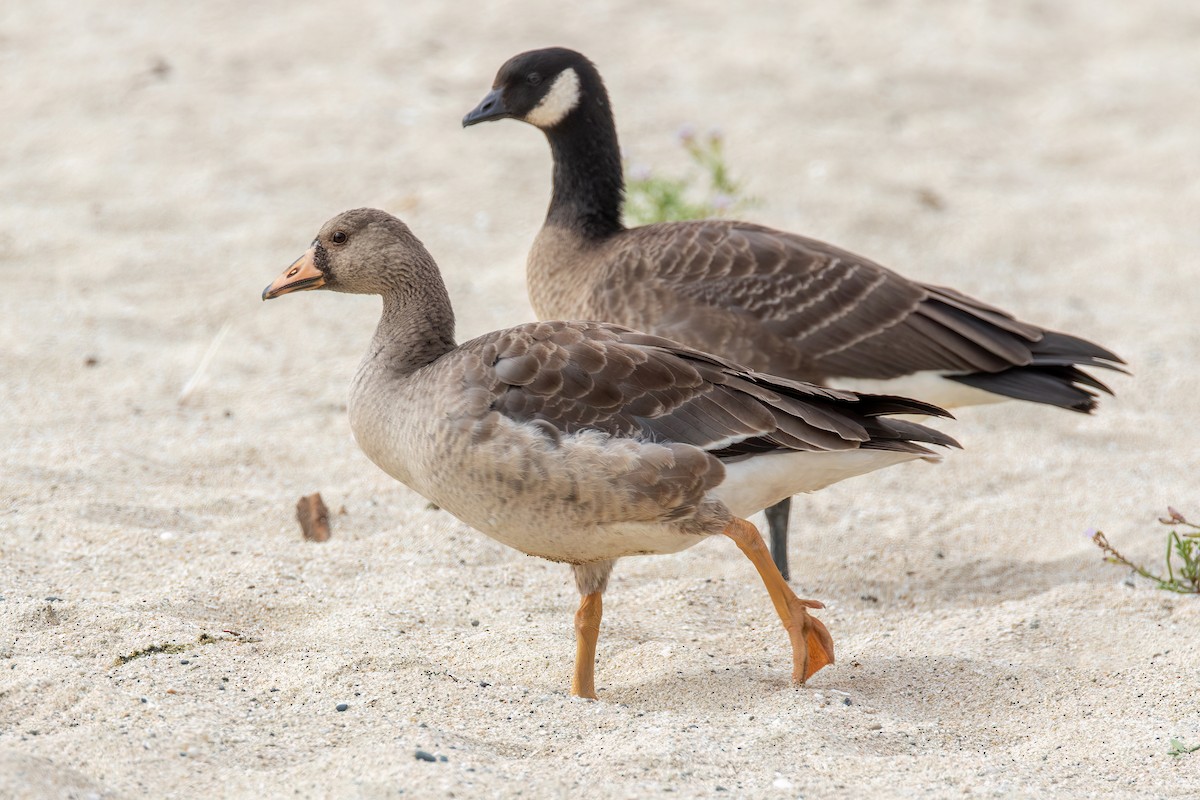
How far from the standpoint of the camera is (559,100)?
741cm

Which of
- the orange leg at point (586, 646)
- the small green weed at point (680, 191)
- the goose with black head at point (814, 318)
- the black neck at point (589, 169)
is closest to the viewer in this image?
the orange leg at point (586, 646)

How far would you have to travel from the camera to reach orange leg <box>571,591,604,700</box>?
4.91 metres

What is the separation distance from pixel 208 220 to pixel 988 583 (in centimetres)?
551

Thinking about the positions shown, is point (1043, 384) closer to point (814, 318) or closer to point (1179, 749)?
point (814, 318)

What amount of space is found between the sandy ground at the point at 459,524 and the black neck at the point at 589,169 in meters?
1.26

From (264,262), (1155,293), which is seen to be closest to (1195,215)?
(1155,293)

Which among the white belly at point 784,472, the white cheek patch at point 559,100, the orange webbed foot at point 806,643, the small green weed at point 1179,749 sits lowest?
the small green weed at point 1179,749

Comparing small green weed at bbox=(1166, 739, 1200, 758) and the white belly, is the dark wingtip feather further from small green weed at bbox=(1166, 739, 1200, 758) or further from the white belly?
small green weed at bbox=(1166, 739, 1200, 758)

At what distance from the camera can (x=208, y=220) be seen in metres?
9.24

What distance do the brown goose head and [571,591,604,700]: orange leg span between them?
1.53 m

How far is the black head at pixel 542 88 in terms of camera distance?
737cm

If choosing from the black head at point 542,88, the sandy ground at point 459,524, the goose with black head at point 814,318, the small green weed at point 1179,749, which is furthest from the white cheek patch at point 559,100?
the small green weed at point 1179,749

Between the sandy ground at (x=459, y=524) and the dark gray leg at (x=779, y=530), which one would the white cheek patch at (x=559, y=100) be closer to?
the sandy ground at (x=459, y=524)

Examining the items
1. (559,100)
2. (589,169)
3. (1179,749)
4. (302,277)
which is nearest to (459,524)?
(302,277)
